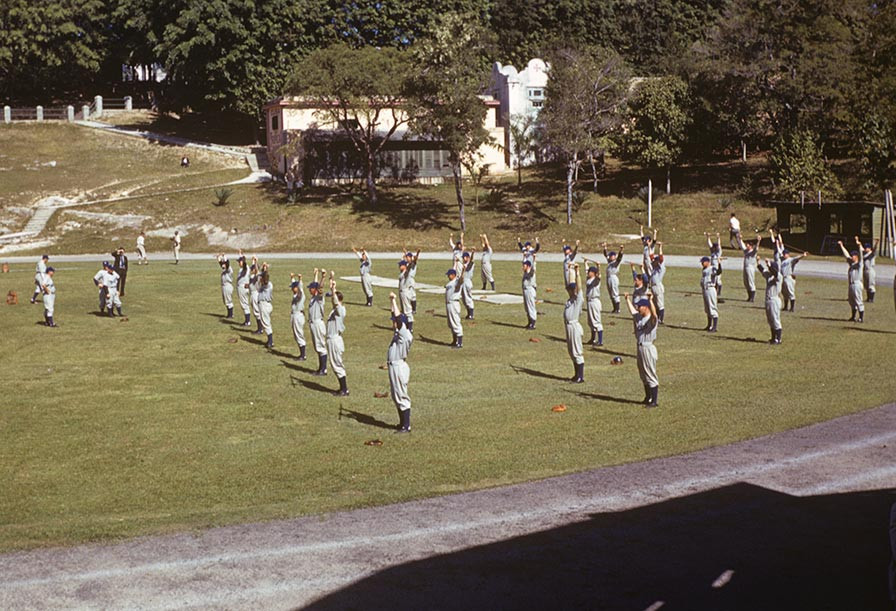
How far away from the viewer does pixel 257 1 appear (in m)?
87.1

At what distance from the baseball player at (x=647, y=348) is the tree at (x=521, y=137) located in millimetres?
57641

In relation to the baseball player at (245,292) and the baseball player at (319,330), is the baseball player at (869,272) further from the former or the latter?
the baseball player at (245,292)

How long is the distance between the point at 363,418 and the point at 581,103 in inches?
2029

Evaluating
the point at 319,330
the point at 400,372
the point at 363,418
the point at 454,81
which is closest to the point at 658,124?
the point at 454,81

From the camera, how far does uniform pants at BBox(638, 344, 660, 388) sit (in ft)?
67.5

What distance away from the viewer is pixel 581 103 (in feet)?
222

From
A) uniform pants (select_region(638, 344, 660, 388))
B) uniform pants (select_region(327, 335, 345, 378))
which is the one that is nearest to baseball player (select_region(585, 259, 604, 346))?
uniform pants (select_region(638, 344, 660, 388))

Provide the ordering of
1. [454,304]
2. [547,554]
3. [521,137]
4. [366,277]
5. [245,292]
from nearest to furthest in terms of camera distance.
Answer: [547,554] → [454,304] → [245,292] → [366,277] → [521,137]

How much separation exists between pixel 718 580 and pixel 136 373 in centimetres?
1837

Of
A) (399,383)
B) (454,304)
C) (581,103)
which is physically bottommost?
(399,383)

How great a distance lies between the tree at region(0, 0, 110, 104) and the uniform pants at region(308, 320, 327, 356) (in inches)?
Answer: 3245

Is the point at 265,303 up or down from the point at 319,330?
up

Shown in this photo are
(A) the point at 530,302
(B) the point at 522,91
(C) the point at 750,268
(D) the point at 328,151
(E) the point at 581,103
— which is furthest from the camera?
(B) the point at 522,91

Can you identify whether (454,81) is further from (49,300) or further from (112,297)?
(49,300)
